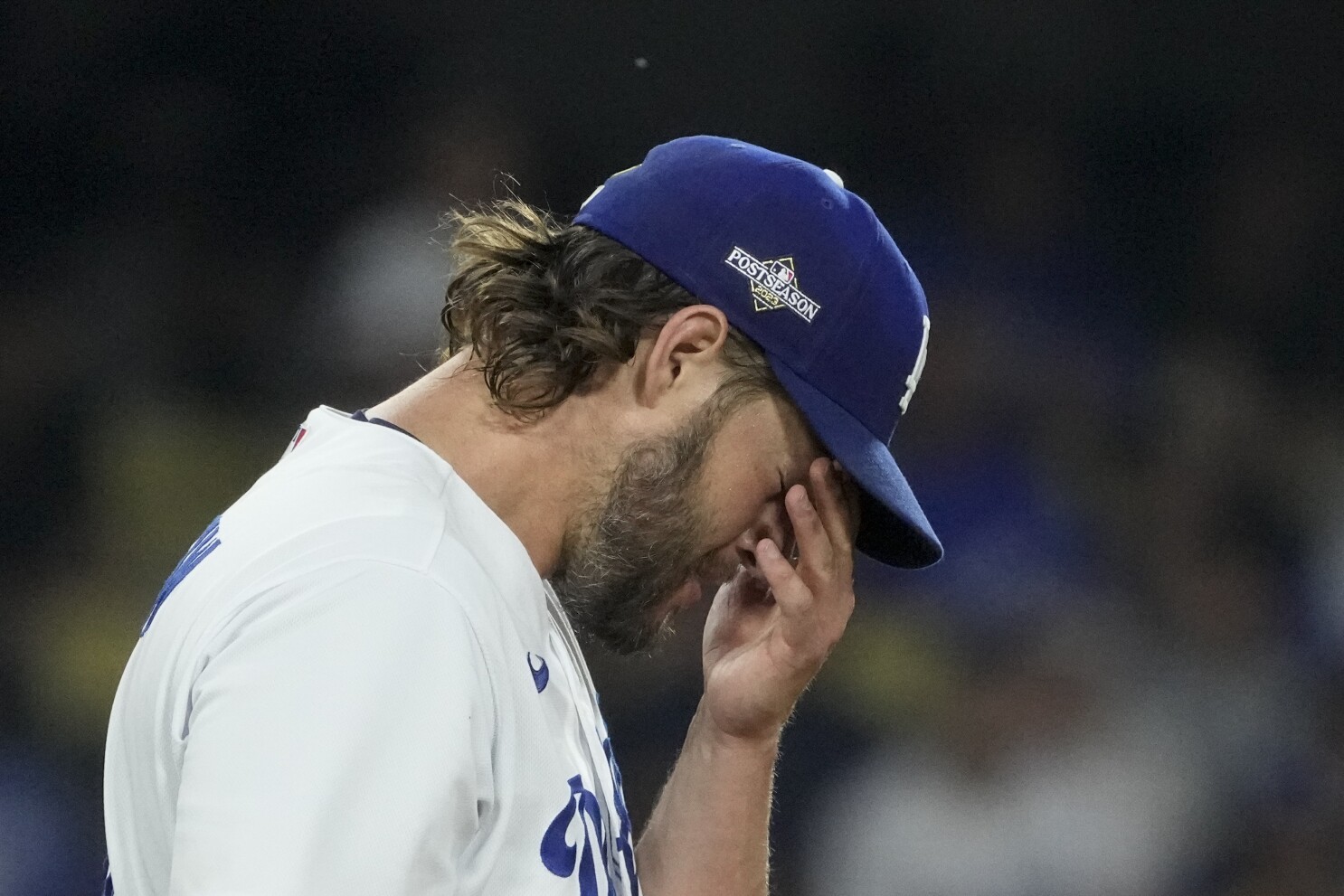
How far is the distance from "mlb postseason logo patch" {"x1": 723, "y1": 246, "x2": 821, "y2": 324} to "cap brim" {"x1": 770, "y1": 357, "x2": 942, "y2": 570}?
0.14 ft

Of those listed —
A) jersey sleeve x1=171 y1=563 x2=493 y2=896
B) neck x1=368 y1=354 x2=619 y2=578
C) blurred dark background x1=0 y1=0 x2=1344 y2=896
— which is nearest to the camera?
jersey sleeve x1=171 y1=563 x2=493 y2=896

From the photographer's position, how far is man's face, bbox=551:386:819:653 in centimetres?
101

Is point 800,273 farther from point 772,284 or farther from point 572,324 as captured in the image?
point 572,324

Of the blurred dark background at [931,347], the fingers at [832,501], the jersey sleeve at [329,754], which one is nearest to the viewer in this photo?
the jersey sleeve at [329,754]

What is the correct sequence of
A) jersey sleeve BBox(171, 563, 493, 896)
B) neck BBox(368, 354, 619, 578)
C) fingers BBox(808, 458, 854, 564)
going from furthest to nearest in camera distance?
fingers BBox(808, 458, 854, 564)
neck BBox(368, 354, 619, 578)
jersey sleeve BBox(171, 563, 493, 896)

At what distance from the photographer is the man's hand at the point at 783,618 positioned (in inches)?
43.4

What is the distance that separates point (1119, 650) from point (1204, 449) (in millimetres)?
383

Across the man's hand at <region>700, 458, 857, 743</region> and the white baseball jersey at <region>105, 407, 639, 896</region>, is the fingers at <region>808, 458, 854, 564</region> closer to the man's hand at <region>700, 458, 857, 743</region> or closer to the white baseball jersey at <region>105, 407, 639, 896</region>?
the man's hand at <region>700, 458, 857, 743</region>

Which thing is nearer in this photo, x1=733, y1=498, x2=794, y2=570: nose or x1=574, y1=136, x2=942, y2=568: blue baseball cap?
x1=574, y1=136, x2=942, y2=568: blue baseball cap

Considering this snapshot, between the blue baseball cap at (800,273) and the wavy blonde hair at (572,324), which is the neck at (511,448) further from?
the blue baseball cap at (800,273)

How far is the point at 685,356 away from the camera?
3.26ft

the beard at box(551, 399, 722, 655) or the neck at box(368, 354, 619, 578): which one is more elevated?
the neck at box(368, 354, 619, 578)

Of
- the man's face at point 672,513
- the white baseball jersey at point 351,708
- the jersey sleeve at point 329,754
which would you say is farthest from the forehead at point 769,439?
the jersey sleeve at point 329,754

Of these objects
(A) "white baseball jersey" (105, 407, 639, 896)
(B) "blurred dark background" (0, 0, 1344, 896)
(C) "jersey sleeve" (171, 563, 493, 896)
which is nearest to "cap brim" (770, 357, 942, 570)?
(A) "white baseball jersey" (105, 407, 639, 896)
